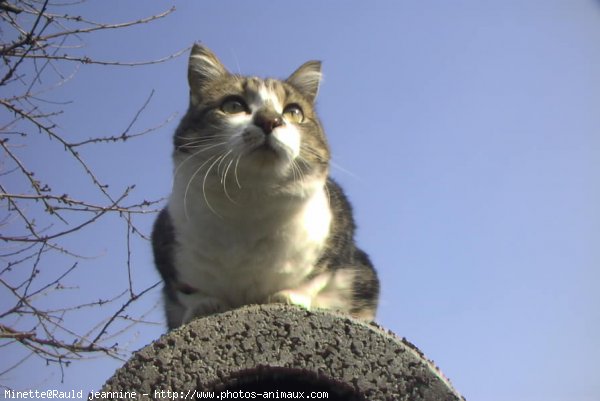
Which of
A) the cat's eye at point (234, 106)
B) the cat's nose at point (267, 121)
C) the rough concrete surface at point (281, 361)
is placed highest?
the cat's eye at point (234, 106)

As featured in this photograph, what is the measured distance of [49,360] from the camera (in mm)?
2709

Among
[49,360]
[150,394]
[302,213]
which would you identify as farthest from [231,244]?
[49,360]

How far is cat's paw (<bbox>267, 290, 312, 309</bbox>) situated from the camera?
197 cm

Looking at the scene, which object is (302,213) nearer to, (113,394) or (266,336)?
(266,336)

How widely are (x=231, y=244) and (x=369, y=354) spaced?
66cm

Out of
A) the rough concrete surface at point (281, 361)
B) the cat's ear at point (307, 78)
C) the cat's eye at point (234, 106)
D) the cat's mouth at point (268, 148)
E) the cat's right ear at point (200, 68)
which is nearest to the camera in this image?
the rough concrete surface at point (281, 361)

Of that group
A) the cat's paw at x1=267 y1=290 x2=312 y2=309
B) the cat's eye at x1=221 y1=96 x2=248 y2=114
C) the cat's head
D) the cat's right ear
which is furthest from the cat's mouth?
the cat's right ear

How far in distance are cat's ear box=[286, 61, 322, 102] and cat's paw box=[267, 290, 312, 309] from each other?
3.22 ft

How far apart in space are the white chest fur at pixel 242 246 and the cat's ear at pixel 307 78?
0.69 meters

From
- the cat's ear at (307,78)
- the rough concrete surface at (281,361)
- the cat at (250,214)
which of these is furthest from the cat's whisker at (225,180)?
the cat's ear at (307,78)

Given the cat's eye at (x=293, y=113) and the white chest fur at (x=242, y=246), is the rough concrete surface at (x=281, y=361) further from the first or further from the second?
the cat's eye at (x=293, y=113)

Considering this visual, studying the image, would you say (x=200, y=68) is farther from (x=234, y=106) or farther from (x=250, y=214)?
(x=250, y=214)

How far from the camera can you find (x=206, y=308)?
200 cm

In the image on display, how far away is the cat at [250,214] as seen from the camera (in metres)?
1.96
